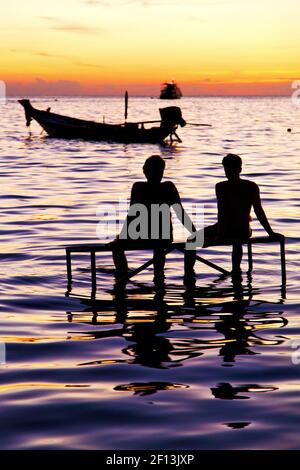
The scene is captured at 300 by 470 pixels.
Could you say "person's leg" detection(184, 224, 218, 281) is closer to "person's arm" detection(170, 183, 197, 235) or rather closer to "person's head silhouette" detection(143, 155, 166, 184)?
"person's arm" detection(170, 183, 197, 235)

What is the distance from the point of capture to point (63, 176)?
81.6 ft

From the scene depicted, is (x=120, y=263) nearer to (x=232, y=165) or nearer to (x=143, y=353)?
(x=232, y=165)

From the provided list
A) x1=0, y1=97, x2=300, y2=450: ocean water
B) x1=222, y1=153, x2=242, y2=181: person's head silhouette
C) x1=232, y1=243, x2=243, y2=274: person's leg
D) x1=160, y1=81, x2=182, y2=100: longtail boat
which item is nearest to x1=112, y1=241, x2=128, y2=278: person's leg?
x1=0, y1=97, x2=300, y2=450: ocean water

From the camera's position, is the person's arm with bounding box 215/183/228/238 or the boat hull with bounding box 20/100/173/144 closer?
the person's arm with bounding box 215/183/228/238

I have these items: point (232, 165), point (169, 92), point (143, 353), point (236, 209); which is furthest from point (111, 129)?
point (169, 92)

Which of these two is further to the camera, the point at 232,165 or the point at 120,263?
the point at 120,263

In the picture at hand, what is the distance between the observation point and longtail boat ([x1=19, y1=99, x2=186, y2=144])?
39281mm

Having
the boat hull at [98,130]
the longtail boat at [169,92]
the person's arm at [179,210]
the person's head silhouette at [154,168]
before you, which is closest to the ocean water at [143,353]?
the person's arm at [179,210]

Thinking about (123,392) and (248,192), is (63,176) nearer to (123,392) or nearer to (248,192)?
(248,192)

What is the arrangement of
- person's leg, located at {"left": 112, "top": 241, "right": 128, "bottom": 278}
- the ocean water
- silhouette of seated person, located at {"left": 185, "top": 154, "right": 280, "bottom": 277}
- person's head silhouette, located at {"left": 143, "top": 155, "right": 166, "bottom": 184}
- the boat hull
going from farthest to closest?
1. the boat hull
2. person's leg, located at {"left": 112, "top": 241, "right": 128, "bottom": 278}
3. silhouette of seated person, located at {"left": 185, "top": 154, "right": 280, "bottom": 277}
4. person's head silhouette, located at {"left": 143, "top": 155, "right": 166, "bottom": 184}
5. the ocean water

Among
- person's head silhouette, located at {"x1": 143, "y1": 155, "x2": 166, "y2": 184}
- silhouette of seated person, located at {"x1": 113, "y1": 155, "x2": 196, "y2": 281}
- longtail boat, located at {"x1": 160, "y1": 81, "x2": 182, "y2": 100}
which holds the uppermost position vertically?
longtail boat, located at {"x1": 160, "y1": 81, "x2": 182, "y2": 100}

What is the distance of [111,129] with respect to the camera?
41.5 meters

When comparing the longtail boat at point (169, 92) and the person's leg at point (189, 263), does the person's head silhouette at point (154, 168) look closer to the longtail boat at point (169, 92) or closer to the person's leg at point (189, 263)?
the person's leg at point (189, 263)

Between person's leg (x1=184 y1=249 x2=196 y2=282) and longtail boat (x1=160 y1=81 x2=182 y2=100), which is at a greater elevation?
longtail boat (x1=160 y1=81 x2=182 y2=100)
